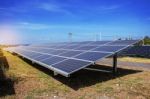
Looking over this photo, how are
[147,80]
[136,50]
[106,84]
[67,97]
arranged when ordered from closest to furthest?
[67,97] < [106,84] < [147,80] < [136,50]

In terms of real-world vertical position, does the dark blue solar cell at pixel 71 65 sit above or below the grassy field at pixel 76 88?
above

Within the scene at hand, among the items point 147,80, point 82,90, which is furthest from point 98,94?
point 147,80

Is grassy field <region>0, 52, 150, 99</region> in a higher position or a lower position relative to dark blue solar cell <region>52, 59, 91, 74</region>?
lower

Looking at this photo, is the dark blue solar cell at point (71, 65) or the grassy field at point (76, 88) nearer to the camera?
the grassy field at point (76, 88)

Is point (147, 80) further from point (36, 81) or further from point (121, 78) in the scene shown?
point (36, 81)

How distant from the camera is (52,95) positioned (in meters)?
9.41

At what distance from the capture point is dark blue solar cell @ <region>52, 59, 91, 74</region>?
10574mm

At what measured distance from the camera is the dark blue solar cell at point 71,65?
34.7 feet

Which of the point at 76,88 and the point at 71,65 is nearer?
the point at 76,88

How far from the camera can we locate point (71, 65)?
37.0ft

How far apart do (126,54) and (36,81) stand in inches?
751

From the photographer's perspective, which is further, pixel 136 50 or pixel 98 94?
pixel 136 50

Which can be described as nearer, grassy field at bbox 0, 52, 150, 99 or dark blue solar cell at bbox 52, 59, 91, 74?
grassy field at bbox 0, 52, 150, 99

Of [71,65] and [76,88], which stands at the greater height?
[71,65]
